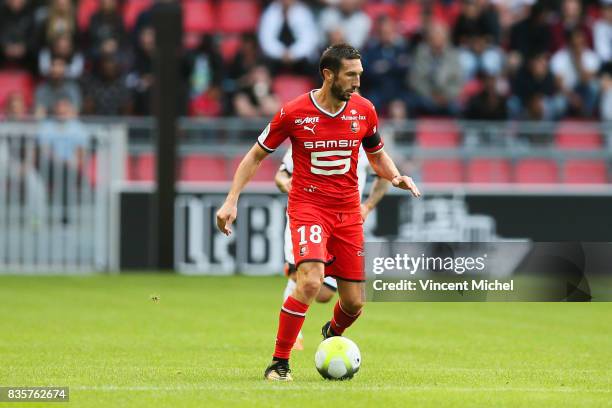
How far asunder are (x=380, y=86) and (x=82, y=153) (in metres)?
4.92

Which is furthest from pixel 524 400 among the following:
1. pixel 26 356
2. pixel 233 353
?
pixel 26 356

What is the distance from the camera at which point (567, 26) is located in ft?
75.6

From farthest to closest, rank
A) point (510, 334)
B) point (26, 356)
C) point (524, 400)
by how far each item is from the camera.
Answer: point (510, 334) < point (26, 356) < point (524, 400)

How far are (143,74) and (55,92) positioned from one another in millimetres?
1465

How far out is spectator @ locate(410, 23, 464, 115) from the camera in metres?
21.4

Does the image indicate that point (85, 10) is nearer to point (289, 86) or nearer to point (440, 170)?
point (289, 86)

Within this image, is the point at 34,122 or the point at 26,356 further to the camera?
the point at 34,122

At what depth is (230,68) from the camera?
21234 mm

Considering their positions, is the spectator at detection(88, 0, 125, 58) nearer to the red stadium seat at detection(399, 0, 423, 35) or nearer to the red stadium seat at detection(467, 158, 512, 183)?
the red stadium seat at detection(399, 0, 423, 35)

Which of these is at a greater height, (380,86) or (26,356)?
(380,86)

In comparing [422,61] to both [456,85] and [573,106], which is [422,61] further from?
[573,106]

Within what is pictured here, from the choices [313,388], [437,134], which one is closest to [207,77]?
[437,134]

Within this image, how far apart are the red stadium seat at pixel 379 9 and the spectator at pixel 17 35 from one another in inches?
235

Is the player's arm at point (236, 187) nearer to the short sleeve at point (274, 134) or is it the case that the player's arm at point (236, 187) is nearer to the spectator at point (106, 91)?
the short sleeve at point (274, 134)
